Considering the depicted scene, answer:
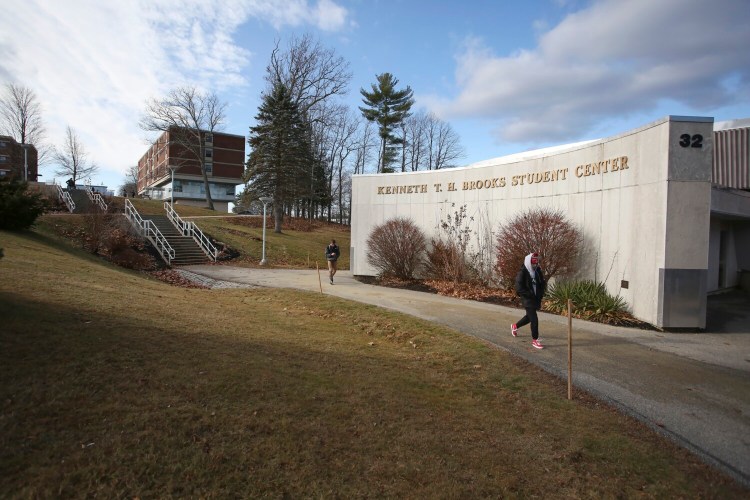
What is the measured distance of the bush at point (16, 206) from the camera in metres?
15.2

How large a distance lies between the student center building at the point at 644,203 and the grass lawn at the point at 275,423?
5.35 metres

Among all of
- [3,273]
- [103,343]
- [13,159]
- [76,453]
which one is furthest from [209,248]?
[13,159]

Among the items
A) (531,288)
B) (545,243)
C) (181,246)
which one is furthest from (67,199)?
(531,288)

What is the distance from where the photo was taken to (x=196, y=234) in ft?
83.7

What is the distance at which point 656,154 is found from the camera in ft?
31.0

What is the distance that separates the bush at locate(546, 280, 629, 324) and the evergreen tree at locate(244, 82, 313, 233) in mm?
25233

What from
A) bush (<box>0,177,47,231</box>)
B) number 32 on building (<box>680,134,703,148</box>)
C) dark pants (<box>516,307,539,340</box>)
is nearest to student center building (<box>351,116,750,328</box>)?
number 32 on building (<box>680,134,703,148</box>)

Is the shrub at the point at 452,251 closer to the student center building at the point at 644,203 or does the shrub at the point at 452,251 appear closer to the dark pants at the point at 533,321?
the student center building at the point at 644,203

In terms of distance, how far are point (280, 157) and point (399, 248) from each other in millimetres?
20608

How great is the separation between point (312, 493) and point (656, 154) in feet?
32.3

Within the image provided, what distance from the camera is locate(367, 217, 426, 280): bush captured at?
16.0 metres

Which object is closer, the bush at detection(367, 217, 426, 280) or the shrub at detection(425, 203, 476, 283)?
the shrub at detection(425, 203, 476, 283)

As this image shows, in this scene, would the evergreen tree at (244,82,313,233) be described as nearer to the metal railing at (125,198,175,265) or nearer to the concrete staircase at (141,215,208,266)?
the concrete staircase at (141,215,208,266)

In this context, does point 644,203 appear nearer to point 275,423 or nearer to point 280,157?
point 275,423
